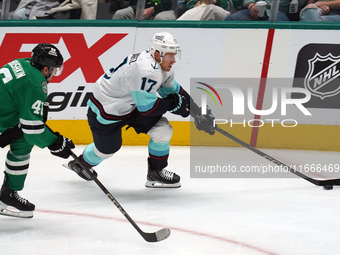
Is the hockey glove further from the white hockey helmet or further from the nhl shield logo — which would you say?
the nhl shield logo

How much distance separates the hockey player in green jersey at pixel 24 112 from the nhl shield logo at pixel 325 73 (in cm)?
280

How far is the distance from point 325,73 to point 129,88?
231cm

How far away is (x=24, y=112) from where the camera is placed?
225 centimetres

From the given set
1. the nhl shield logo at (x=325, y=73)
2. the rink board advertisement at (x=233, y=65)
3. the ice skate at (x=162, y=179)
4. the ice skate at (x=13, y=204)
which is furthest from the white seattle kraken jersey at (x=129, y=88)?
the nhl shield logo at (x=325, y=73)

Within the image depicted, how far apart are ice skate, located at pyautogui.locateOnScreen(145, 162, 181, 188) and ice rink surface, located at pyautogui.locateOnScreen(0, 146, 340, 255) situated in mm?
64

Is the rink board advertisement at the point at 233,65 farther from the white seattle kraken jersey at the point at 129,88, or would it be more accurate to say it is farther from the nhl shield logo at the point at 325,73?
the white seattle kraken jersey at the point at 129,88

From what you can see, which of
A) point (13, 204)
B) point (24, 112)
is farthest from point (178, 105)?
point (13, 204)

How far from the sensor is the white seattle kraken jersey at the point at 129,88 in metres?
2.82

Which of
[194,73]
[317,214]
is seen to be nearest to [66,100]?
[194,73]

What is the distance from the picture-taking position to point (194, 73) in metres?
4.55

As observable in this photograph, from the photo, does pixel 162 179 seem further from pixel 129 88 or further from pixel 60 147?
pixel 60 147

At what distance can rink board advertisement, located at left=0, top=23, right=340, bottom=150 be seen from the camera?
440 cm

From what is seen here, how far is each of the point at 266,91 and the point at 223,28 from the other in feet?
2.51

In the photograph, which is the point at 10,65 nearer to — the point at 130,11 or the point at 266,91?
the point at 130,11
